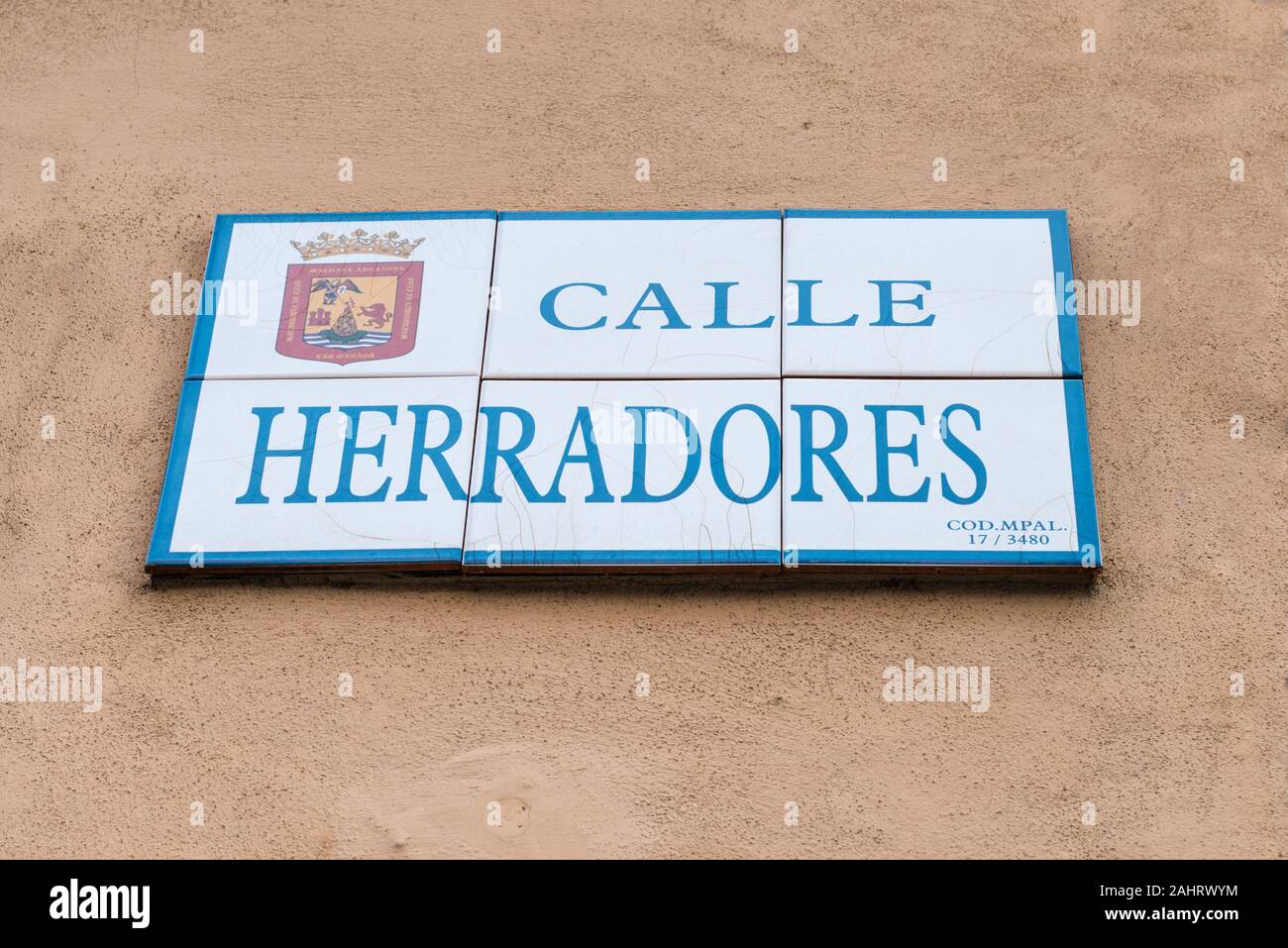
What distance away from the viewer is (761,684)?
4.36 metres

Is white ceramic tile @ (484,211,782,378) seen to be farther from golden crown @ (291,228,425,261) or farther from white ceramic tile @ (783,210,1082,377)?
golden crown @ (291,228,425,261)

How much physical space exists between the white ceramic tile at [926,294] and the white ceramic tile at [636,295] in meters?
0.11

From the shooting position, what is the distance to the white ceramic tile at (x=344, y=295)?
16.3ft

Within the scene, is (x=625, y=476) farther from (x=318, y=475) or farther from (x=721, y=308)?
(x=318, y=475)

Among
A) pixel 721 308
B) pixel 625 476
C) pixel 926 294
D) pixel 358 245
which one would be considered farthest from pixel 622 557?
pixel 358 245

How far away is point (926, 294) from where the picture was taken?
4.97 m

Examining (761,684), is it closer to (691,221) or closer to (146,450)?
(691,221)

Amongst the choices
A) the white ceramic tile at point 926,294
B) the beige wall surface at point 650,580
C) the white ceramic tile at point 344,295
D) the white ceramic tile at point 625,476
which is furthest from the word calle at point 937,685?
the white ceramic tile at point 344,295

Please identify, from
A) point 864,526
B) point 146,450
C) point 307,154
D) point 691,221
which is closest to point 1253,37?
point 691,221

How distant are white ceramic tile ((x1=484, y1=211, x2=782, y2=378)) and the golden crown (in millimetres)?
328

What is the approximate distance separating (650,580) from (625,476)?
323mm

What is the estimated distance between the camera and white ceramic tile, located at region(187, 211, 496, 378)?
4.96 meters

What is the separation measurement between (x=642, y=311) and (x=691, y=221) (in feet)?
1.37

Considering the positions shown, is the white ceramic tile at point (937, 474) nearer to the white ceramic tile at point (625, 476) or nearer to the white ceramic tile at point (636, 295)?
the white ceramic tile at point (625, 476)
